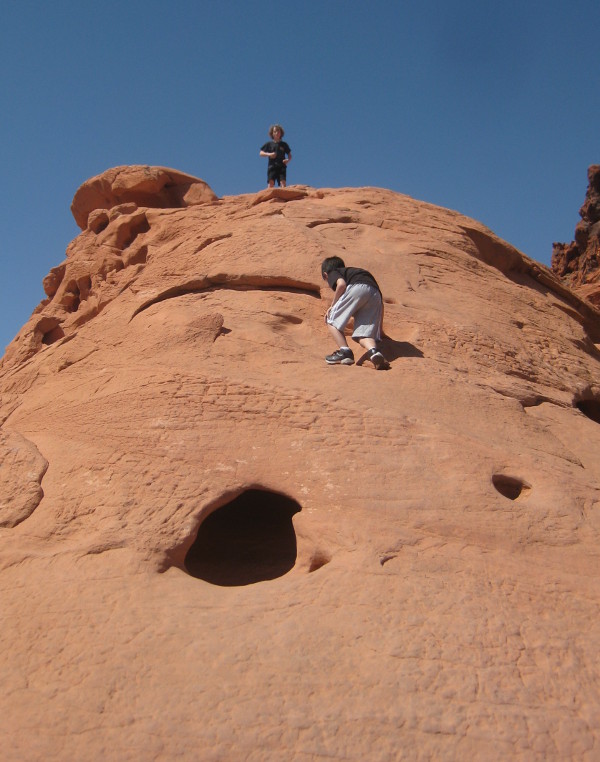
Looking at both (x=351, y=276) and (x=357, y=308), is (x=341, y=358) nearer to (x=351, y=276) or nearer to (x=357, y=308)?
(x=357, y=308)

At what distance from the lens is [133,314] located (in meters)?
5.68

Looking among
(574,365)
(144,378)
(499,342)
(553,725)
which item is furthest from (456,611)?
(574,365)

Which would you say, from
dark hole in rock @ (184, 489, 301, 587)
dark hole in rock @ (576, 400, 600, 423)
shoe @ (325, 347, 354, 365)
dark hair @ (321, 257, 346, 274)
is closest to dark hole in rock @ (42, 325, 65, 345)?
dark hair @ (321, 257, 346, 274)

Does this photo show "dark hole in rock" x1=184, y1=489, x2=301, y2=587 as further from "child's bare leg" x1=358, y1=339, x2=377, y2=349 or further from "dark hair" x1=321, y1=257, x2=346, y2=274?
"dark hair" x1=321, y1=257, x2=346, y2=274

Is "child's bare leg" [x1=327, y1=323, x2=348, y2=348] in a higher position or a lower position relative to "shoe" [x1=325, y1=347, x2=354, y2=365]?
higher

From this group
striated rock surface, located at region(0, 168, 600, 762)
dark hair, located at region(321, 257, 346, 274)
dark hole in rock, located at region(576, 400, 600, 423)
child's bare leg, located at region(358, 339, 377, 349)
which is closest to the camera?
striated rock surface, located at region(0, 168, 600, 762)

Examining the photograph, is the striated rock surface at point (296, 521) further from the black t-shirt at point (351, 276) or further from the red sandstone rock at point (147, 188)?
the red sandstone rock at point (147, 188)

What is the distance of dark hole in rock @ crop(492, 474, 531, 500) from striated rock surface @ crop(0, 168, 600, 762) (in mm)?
17

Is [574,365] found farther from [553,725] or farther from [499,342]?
[553,725]

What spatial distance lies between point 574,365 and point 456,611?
3383 millimetres

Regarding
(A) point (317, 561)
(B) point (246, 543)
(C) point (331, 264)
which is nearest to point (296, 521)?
(A) point (317, 561)

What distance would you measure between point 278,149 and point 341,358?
162 inches

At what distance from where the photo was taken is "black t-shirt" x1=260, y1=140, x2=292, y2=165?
26.2ft

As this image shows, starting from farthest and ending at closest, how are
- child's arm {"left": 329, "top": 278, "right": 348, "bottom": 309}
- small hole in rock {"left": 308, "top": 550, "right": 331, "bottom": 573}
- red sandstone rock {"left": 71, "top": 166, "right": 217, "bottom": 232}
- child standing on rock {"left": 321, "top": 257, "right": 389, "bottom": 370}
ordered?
red sandstone rock {"left": 71, "top": 166, "right": 217, "bottom": 232} → child's arm {"left": 329, "top": 278, "right": 348, "bottom": 309} → child standing on rock {"left": 321, "top": 257, "right": 389, "bottom": 370} → small hole in rock {"left": 308, "top": 550, "right": 331, "bottom": 573}
